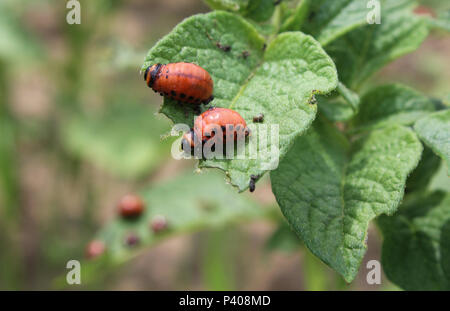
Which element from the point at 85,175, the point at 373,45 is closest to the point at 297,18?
the point at 373,45

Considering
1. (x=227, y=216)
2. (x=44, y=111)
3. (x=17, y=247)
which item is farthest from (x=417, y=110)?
(x=44, y=111)

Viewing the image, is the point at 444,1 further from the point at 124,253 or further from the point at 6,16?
the point at 6,16

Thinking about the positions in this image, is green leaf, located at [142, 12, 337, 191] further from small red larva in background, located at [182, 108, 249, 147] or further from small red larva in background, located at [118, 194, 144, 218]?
small red larva in background, located at [118, 194, 144, 218]

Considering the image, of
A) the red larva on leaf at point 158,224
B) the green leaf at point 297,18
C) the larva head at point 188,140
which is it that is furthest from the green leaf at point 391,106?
the red larva on leaf at point 158,224

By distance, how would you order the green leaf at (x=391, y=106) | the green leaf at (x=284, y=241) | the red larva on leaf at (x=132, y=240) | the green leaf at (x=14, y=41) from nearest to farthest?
the green leaf at (x=391, y=106) < the green leaf at (x=284, y=241) < the red larva on leaf at (x=132, y=240) < the green leaf at (x=14, y=41)

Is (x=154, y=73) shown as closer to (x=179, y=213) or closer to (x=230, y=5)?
(x=230, y=5)

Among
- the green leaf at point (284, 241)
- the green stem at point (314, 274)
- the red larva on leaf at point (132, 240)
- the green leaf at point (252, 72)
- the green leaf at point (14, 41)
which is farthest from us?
the green leaf at point (14, 41)

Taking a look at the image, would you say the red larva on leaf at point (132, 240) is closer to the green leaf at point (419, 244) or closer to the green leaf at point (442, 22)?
the green leaf at point (419, 244)
